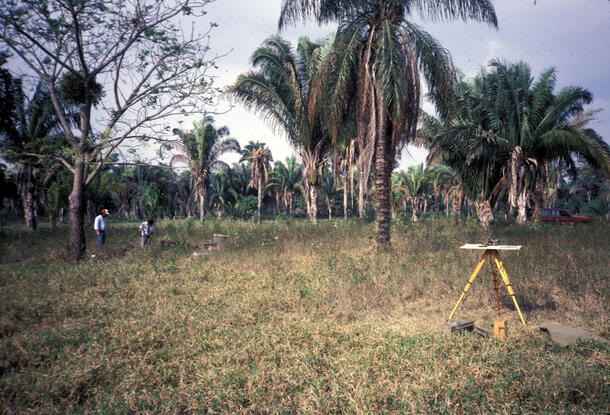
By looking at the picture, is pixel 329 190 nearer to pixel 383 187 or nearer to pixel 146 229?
pixel 146 229

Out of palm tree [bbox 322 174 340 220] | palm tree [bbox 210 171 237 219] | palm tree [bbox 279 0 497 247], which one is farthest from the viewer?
palm tree [bbox 322 174 340 220]

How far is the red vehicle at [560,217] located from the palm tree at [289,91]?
17215 mm

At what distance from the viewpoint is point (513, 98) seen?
15.6 metres

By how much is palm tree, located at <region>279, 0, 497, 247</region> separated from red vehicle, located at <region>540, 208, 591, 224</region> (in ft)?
60.0

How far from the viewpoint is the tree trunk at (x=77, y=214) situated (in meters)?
10.5

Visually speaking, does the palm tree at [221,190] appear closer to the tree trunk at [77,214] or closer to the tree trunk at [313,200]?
the tree trunk at [313,200]

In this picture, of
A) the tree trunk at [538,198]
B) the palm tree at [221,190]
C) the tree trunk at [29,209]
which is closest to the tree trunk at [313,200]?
the tree trunk at [538,198]

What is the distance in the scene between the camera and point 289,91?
16.5 meters

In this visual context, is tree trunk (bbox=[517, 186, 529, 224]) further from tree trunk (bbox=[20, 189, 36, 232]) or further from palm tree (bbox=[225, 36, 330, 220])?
tree trunk (bbox=[20, 189, 36, 232])

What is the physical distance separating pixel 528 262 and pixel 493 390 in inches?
217

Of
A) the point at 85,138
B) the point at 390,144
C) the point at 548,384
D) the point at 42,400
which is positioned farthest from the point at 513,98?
the point at 42,400

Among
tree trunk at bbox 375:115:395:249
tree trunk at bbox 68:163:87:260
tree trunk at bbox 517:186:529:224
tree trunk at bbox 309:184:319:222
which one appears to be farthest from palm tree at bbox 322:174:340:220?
tree trunk at bbox 68:163:87:260

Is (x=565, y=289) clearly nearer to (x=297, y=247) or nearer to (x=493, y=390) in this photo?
(x=493, y=390)

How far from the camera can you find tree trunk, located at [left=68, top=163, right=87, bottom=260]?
10.5m
